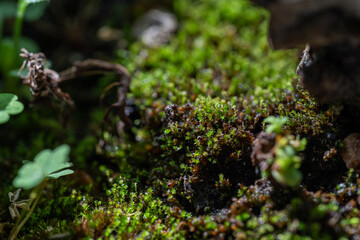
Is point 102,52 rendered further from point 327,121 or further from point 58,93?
point 327,121

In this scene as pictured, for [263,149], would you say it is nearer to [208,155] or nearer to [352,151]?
[208,155]

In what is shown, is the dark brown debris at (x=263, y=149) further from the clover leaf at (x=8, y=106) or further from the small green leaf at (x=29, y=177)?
the clover leaf at (x=8, y=106)

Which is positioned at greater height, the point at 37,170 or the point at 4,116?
the point at 4,116

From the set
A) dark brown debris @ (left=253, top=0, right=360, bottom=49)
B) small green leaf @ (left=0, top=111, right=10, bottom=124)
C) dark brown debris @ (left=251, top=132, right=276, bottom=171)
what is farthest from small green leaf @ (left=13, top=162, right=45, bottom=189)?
dark brown debris @ (left=253, top=0, right=360, bottom=49)

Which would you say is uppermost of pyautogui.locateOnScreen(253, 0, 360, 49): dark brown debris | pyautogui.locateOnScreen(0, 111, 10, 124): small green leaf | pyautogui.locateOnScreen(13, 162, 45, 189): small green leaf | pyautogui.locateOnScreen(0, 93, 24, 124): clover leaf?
pyautogui.locateOnScreen(253, 0, 360, 49): dark brown debris

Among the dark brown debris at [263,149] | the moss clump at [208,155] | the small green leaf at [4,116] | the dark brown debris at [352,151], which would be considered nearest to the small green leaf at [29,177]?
the small green leaf at [4,116]

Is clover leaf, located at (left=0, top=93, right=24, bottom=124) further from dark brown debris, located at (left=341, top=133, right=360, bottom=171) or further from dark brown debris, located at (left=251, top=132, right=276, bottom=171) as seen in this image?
dark brown debris, located at (left=341, top=133, right=360, bottom=171)

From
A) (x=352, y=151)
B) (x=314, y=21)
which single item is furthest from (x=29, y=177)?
(x=352, y=151)
